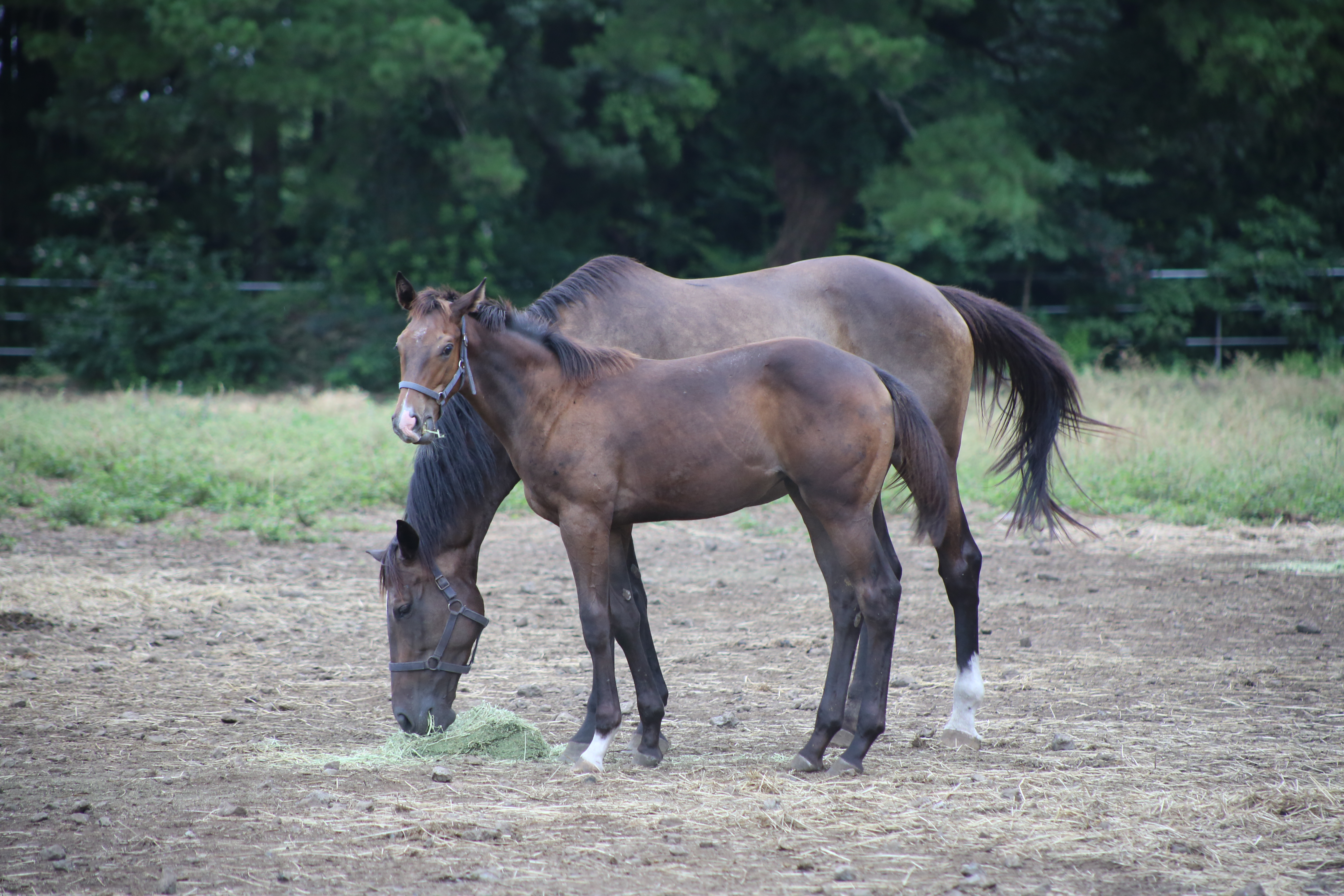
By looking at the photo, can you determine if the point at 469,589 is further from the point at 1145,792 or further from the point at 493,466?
the point at 1145,792

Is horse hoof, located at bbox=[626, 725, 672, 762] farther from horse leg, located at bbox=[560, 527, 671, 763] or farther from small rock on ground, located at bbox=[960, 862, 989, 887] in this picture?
small rock on ground, located at bbox=[960, 862, 989, 887]

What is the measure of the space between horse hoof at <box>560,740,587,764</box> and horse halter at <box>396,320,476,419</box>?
1.32 meters

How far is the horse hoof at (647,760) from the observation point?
4.03 m

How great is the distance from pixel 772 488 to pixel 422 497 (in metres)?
1.44

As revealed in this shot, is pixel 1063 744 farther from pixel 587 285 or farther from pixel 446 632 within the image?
pixel 587 285

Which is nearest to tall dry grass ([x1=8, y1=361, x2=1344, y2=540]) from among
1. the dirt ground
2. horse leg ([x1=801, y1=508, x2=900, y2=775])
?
the dirt ground

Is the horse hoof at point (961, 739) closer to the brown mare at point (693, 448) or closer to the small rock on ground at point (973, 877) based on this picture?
the brown mare at point (693, 448)

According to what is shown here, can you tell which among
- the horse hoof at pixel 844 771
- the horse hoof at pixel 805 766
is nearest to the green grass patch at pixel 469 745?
the horse hoof at pixel 805 766

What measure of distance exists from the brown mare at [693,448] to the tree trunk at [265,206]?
19.0m

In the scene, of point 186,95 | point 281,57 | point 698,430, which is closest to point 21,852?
point 698,430

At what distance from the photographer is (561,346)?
4168mm

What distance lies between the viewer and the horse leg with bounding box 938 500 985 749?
4387 millimetres

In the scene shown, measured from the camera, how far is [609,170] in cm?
1959

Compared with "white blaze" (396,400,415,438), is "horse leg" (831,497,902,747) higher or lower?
lower
